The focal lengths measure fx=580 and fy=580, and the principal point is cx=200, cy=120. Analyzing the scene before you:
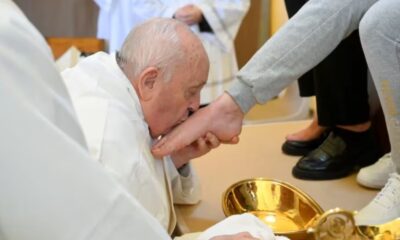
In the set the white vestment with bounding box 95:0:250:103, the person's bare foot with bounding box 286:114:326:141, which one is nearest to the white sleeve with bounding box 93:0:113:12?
the white vestment with bounding box 95:0:250:103

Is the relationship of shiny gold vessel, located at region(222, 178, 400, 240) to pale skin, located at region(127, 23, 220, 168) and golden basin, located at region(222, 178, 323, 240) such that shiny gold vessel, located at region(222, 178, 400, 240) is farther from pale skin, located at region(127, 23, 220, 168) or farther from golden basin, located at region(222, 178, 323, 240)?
pale skin, located at region(127, 23, 220, 168)

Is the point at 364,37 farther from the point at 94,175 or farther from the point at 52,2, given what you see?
the point at 52,2

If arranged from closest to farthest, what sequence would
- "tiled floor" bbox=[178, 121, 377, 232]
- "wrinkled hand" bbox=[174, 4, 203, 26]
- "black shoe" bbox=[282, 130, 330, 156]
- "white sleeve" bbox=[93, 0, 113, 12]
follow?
"tiled floor" bbox=[178, 121, 377, 232] → "black shoe" bbox=[282, 130, 330, 156] → "wrinkled hand" bbox=[174, 4, 203, 26] → "white sleeve" bbox=[93, 0, 113, 12]

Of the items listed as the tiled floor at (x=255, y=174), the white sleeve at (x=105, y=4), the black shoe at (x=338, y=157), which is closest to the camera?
the tiled floor at (x=255, y=174)

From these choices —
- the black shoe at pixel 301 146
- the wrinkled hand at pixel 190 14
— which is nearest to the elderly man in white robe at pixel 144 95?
the black shoe at pixel 301 146

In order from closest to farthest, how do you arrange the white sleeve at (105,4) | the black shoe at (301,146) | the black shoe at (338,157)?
the black shoe at (338,157), the black shoe at (301,146), the white sleeve at (105,4)

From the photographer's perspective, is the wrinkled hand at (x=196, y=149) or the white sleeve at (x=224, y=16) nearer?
the wrinkled hand at (x=196, y=149)

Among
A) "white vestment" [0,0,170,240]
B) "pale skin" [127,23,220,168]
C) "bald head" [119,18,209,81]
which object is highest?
"white vestment" [0,0,170,240]

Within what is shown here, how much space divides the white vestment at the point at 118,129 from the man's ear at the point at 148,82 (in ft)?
0.06

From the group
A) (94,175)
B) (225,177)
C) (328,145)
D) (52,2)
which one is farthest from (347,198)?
(52,2)

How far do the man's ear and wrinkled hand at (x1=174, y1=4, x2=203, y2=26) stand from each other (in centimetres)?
101

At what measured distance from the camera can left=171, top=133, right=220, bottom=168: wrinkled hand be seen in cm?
105

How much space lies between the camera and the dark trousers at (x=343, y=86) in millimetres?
1317

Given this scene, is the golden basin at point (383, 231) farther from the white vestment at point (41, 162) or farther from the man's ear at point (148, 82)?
the white vestment at point (41, 162)
